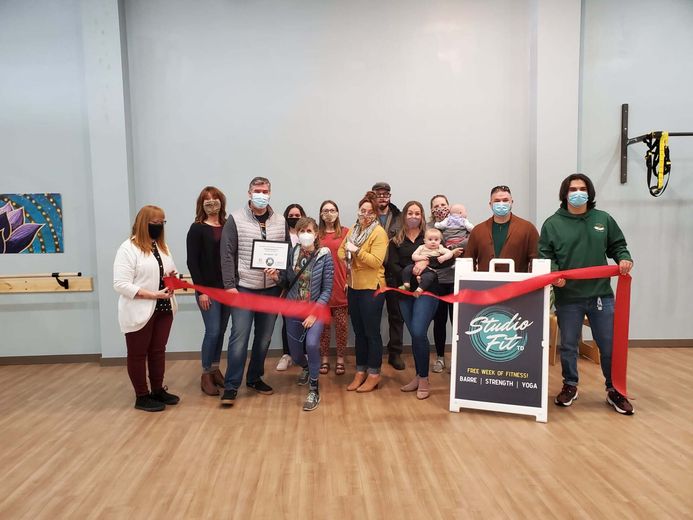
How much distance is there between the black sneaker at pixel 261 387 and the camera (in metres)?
3.78

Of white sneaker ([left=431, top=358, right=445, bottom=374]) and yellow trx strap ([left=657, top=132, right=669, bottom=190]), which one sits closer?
white sneaker ([left=431, top=358, right=445, bottom=374])

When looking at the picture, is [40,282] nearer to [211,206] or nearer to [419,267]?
[211,206]

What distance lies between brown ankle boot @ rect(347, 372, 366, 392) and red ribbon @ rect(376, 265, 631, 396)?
1.09m

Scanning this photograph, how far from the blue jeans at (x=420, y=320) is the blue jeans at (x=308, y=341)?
2.46 feet

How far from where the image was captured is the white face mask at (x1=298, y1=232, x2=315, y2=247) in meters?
3.45

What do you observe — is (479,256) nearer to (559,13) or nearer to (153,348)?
(153,348)

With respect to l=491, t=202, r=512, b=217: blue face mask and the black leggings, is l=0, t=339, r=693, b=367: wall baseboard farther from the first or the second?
l=491, t=202, r=512, b=217: blue face mask

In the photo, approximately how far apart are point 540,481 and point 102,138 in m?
4.98

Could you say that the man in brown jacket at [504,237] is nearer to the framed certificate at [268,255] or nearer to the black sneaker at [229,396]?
the framed certificate at [268,255]

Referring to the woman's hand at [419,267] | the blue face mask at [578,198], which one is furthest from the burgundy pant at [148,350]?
the blue face mask at [578,198]

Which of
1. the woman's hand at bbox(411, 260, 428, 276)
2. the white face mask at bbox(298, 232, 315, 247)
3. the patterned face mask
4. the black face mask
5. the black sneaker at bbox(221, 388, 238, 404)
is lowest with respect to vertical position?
the black sneaker at bbox(221, 388, 238, 404)

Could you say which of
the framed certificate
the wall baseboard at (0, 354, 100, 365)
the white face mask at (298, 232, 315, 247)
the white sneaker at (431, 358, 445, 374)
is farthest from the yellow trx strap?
the wall baseboard at (0, 354, 100, 365)

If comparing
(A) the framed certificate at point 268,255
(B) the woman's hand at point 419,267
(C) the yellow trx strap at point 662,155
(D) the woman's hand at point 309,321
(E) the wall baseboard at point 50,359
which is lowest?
(E) the wall baseboard at point 50,359

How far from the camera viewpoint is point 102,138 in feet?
15.5
